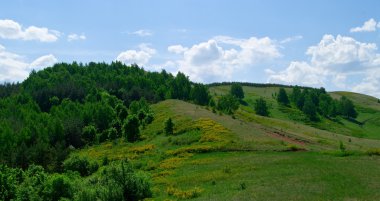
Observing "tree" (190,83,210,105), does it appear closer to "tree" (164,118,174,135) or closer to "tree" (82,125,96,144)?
"tree" (82,125,96,144)

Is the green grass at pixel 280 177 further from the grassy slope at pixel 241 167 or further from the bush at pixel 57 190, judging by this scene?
the bush at pixel 57 190

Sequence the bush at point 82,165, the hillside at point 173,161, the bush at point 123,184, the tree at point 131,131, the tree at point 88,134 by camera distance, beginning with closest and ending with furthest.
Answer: the bush at point 123,184 < the hillside at point 173,161 < the bush at point 82,165 < the tree at point 131,131 < the tree at point 88,134

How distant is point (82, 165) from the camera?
70500 millimetres

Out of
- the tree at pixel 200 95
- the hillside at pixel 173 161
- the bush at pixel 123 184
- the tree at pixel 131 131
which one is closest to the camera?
the bush at pixel 123 184

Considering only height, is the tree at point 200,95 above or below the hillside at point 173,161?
above

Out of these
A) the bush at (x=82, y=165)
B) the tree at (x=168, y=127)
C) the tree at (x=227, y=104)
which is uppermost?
the tree at (x=227, y=104)

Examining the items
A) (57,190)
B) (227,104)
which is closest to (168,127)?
(57,190)

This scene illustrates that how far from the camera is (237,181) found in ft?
143

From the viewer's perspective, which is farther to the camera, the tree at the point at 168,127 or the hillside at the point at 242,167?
the tree at the point at 168,127

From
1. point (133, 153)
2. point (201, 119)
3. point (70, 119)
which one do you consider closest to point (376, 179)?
point (133, 153)

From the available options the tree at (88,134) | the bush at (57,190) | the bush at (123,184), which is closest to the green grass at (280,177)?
the bush at (123,184)

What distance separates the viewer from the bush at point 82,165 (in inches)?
2734

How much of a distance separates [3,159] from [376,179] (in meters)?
75.1

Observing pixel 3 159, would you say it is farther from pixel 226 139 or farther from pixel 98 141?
pixel 226 139
